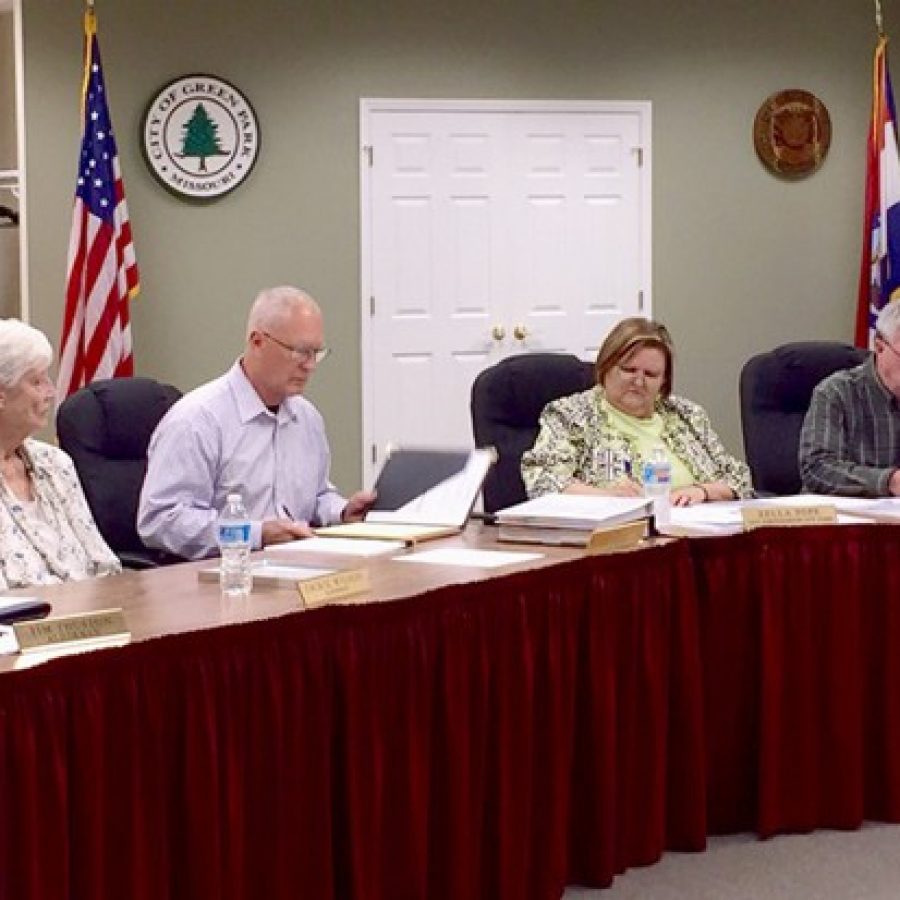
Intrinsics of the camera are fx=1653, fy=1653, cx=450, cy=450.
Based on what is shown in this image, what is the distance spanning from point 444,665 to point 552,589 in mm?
328

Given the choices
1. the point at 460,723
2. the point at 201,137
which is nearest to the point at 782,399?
the point at 460,723

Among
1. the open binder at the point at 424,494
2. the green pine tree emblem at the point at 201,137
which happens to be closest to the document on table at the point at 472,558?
the open binder at the point at 424,494

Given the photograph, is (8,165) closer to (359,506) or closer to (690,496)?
(359,506)

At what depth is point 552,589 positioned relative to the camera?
9.89 feet

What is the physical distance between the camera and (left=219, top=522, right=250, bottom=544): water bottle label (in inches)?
109

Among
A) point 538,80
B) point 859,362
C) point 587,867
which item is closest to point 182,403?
point 587,867

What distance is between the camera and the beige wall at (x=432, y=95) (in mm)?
6609

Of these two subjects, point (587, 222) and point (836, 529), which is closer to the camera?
point (836, 529)

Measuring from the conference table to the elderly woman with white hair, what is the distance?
225 millimetres

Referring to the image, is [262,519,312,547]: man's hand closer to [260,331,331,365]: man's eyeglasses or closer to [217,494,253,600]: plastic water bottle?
[260,331,331,365]: man's eyeglasses

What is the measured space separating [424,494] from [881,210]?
4.08 meters

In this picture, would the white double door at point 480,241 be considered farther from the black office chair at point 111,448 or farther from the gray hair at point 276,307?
the gray hair at point 276,307

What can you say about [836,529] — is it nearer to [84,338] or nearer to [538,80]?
[84,338]

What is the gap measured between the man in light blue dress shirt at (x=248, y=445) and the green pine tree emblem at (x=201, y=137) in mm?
3096
